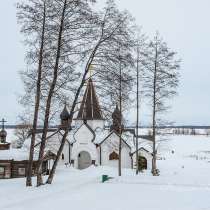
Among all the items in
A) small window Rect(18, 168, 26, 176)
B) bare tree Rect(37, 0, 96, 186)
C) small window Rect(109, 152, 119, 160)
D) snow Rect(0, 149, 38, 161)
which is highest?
bare tree Rect(37, 0, 96, 186)

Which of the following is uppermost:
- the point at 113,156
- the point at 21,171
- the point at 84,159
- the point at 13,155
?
the point at 13,155

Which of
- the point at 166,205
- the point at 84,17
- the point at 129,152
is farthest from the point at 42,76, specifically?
the point at 129,152

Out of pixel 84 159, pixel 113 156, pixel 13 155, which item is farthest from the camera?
pixel 84 159

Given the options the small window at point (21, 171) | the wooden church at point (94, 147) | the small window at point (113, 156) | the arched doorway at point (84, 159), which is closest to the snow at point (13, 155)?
the small window at point (21, 171)

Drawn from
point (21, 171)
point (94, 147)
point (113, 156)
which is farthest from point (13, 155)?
point (113, 156)

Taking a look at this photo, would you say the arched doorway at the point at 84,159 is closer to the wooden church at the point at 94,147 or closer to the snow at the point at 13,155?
the wooden church at the point at 94,147

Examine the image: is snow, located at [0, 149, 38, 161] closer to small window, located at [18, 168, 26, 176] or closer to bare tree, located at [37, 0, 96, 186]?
small window, located at [18, 168, 26, 176]

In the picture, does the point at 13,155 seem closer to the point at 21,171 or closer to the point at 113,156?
the point at 21,171

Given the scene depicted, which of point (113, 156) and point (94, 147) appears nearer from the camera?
point (113, 156)

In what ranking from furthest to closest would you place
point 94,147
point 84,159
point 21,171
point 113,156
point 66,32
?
point 84,159
point 94,147
point 113,156
point 21,171
point 66,32

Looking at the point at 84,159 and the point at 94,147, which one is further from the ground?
the point at 94,147

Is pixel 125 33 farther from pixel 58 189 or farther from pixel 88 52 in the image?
pixel 58 189

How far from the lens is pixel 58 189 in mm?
17609

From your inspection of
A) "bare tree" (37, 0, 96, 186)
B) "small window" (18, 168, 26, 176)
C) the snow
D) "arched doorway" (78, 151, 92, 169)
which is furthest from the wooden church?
"bare tree" (37, 0, 96, 186)
